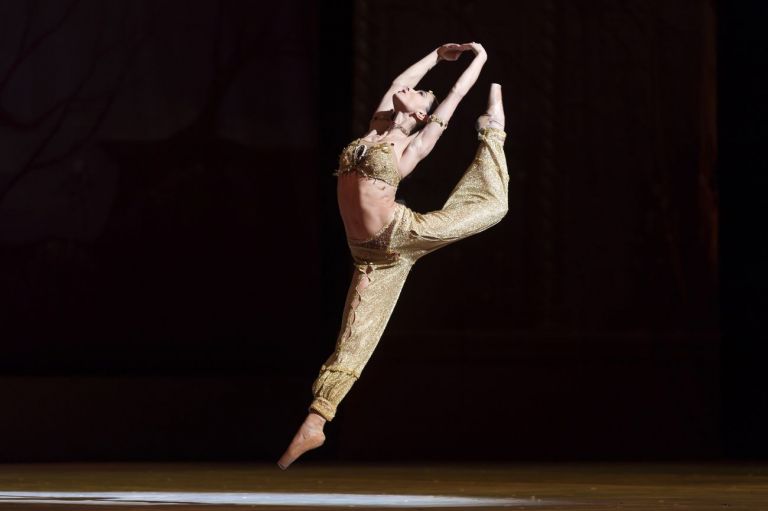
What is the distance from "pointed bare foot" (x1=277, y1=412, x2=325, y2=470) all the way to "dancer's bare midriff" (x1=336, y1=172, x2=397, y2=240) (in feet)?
2.13

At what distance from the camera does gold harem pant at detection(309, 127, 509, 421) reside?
553 cm

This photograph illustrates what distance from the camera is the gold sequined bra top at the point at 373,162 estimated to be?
5.48 meters

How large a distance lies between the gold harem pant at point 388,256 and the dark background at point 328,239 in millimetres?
2783

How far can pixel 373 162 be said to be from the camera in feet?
18.0

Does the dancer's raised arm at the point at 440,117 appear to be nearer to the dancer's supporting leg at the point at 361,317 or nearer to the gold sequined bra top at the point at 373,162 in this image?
the gold sequined bra top at the point at 373,162

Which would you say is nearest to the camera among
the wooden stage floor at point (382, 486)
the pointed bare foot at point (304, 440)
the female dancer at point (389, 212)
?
the pointed bare foot at point (304, 440)

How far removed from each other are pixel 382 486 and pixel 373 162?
1850mm

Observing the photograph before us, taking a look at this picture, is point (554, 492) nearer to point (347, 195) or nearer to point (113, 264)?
point (347, 195)

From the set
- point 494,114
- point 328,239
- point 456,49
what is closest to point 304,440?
point 494,114

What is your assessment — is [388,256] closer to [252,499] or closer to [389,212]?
[389,212]

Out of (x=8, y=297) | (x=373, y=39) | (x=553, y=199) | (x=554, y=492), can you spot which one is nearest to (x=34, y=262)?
(x=8, y=297)

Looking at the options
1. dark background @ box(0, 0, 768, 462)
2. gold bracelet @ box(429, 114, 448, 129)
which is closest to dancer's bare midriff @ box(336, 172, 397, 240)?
gold bracelet @ box(429, 114, 448, 129)

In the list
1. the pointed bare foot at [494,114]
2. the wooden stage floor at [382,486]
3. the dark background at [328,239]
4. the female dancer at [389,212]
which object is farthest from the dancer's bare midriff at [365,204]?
the dark background at [328,239]

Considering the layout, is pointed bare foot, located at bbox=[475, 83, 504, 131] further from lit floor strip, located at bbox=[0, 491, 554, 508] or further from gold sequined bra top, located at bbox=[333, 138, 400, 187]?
lit floor strip, located at bbox=[0, 491, 554, 508]
